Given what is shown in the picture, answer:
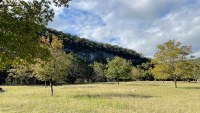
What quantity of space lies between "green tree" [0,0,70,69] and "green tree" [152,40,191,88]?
54498 millimetres

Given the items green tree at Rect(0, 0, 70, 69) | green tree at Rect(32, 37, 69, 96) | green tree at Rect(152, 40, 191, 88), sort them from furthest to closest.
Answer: green tree at Rect(152, 40, 191, 88)
green tree at Rect(32, 37, 69, 96)
green tree at Rect(0, 0, 70, 69)

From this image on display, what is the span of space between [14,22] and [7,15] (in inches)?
17.9

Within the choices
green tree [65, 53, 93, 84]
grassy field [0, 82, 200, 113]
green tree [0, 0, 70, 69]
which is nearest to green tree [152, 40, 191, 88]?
grassy field [0, 82, 200, 113]

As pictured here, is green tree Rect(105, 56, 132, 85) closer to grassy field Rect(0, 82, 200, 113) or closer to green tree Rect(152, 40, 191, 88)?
green tree Rect(152, 40, 191, 88)

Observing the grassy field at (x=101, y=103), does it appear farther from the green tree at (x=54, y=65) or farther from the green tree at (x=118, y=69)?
the green tree at (x=118, y=69)

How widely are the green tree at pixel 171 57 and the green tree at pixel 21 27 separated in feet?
179

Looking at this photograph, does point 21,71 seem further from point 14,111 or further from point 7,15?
point 7,15

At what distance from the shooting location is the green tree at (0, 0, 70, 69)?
15070mm

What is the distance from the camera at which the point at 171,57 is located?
68812mm

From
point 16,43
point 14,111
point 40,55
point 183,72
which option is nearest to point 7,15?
point 16,43

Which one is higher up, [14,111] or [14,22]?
[14,22]

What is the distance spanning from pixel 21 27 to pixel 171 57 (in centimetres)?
5667

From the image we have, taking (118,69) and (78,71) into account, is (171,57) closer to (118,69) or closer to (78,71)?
(118,69)

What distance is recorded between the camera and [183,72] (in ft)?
223
